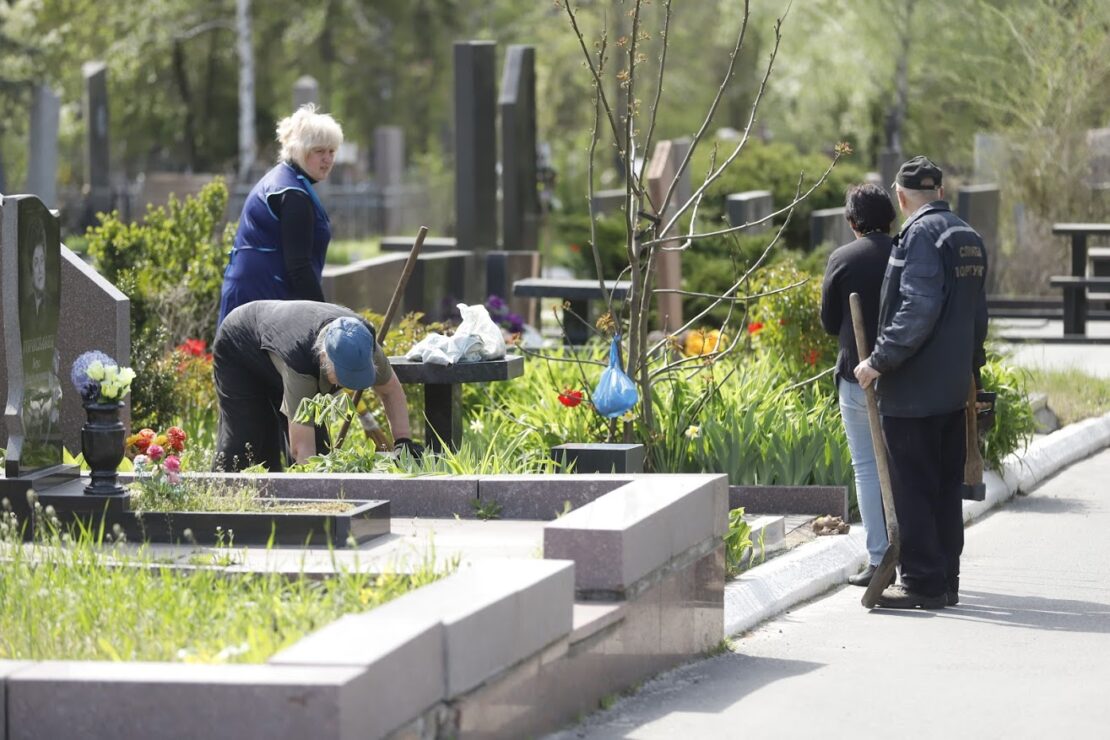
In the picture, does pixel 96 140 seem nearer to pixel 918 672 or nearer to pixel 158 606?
pixel 918 672

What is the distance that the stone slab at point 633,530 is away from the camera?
601 cm

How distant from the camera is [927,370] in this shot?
7.66 m

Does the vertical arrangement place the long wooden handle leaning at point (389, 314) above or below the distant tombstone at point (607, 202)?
below

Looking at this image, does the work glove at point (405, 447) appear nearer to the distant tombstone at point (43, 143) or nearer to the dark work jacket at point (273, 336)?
the dark work jacket at point (273, 336)

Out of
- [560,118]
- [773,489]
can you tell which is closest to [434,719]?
[773,489]

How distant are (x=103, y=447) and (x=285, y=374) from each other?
1319mm

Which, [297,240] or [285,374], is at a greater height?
[297,240]

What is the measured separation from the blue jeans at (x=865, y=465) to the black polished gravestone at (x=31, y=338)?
3139 mm

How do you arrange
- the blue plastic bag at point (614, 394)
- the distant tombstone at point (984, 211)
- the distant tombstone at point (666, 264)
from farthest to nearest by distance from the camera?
the distant tombstone at point (984, 211)
the distant tombstone at point (666, 264)
the blue plastic bag at point (614, 394)

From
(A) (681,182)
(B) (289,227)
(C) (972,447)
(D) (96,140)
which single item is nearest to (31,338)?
(B) (289,227)

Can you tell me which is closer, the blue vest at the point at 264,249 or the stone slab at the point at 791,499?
the blue vest at the point at 264,249

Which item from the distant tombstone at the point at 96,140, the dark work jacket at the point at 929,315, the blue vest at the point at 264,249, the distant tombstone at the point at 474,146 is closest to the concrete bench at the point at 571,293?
the distant tombstone at the point at 474,146

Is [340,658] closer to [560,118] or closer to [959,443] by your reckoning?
[959,443]

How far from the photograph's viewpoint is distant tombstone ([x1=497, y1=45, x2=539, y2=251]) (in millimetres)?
17953
